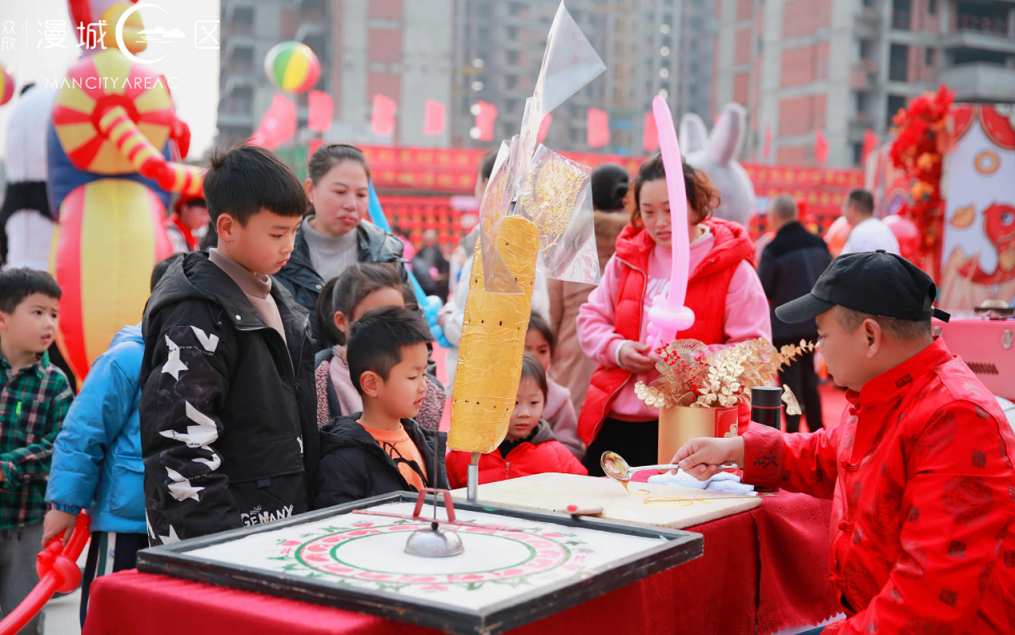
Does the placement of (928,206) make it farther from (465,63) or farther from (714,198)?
(465,63)

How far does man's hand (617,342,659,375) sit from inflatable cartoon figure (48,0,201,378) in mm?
3123

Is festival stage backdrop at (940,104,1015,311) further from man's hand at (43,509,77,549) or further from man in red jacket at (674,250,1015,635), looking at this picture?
man's hand at (43,509,77,549)

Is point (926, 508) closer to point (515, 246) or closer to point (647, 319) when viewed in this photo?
point (515, 246)

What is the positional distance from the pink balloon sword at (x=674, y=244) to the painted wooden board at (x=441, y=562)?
38.2 inches

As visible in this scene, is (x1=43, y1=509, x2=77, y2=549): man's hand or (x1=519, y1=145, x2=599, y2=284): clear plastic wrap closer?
(x1=519, y1=145, x2=599, y2=284): clear plastic wrap

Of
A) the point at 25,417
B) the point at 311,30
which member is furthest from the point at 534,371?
the point at 311,30

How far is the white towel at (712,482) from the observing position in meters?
1.87

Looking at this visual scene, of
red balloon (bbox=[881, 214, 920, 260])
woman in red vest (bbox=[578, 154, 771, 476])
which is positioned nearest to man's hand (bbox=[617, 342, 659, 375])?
woman in red vest (bbox=[578, 154, 771, 476])

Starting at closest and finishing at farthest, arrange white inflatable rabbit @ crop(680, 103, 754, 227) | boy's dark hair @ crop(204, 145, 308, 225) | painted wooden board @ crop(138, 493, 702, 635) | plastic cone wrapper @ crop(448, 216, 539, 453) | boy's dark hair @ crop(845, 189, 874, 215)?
1. painted wooden board @ crop(138, 493, 702, 635)
2. plastic cone wrapper @ crop(448, 216, 539, 453)
3. boy's dark hair @ crop(204, 145, 308, 225)
4. white inflatable rabbit @ crop(680, 103, 754, 227)
5. boy's dark hair @ crop(845, 189, 874, 215)

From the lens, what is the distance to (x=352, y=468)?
184 cm

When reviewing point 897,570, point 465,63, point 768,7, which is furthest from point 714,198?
point 465,63

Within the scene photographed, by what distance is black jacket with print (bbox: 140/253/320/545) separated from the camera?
4.91 feet

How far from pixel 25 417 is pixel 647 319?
6.26ft

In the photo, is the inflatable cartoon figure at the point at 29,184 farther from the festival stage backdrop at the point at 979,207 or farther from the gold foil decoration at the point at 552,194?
the festival stage backdrop at the point at 979,207
